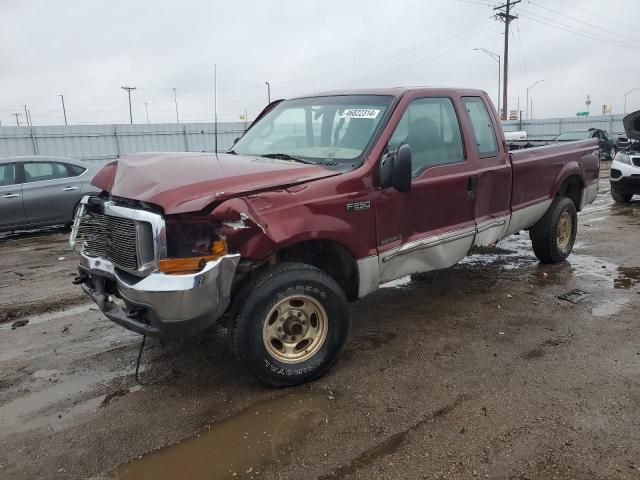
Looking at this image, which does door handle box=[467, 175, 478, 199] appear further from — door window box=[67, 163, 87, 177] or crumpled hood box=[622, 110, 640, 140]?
crumpled hood box=[622, 110, 640, 140]

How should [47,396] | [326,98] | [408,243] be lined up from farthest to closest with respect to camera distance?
1. [326,98]
2. [408,243]
3. [47,396]

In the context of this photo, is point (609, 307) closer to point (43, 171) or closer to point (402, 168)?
point (402, 168)

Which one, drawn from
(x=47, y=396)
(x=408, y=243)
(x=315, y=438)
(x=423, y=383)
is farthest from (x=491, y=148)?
(x=47, y=396)

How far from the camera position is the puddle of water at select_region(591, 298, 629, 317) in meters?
4.82

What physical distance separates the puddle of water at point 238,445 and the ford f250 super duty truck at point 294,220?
0.88 feet

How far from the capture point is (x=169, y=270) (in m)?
3.06

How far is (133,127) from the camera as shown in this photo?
22.2 meters

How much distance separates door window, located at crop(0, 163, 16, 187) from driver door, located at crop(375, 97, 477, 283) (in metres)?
7.78

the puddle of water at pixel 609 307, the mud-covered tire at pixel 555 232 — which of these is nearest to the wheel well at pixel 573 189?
the mud-covered tire at pixel 555 232

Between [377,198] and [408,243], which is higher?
[377,198]

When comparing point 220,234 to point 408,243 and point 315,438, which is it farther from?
point 408,243

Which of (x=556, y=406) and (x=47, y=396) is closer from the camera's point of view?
(x=556, y=406)

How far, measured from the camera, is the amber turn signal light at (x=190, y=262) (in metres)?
3.05

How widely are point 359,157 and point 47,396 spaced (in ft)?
8.87
